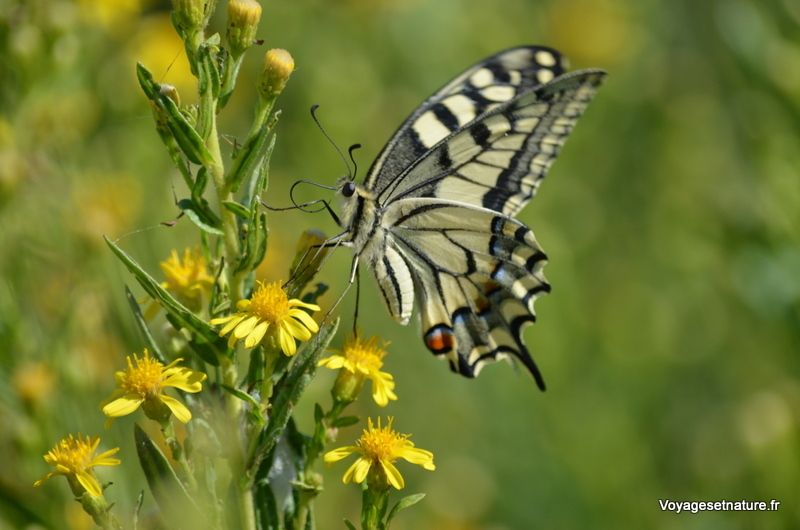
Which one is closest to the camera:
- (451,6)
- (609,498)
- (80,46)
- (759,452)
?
(759,452)

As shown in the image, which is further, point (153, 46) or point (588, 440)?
point (153, 46)

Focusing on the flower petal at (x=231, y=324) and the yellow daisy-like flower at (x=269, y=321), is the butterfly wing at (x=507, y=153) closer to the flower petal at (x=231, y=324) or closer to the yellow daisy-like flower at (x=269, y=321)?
the yellow daisy-like flower at (x=269, y=321)

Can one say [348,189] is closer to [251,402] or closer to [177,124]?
[177,124]

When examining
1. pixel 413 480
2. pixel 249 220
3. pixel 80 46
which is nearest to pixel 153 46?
pixel 80 46

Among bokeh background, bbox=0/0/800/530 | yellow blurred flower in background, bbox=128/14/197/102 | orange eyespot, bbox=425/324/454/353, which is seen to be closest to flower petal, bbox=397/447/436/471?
orange eyespot, bbox=425/324/454/353

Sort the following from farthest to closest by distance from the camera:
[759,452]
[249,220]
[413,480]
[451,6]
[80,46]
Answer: [451,6] → [413,480] → [80,46] → [759,452] → [249,220]

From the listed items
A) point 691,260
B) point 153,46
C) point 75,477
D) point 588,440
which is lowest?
point 588,440

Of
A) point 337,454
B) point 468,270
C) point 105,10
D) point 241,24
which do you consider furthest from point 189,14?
point 105,10

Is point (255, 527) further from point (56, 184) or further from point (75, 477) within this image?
point (56, 184)
